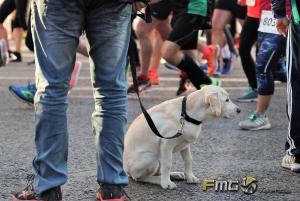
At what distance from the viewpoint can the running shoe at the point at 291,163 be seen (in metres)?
4.51

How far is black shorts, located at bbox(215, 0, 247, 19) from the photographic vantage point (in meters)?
9.42

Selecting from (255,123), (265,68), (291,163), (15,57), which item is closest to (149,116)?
(291,163)

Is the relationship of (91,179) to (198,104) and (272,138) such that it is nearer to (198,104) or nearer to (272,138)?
(198,104)

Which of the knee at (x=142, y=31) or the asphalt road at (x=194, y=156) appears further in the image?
the knee at (x=142, y=31)

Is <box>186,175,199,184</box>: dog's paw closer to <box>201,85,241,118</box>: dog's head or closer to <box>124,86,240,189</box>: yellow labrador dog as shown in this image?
<box>124,86,240,189</box>: yellow labrador dog

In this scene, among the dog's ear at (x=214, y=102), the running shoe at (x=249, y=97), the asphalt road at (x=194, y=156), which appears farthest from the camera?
the running shoe at (x=249, y=97)

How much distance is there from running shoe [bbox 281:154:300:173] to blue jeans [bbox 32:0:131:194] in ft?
4.53

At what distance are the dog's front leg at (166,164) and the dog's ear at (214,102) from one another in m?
0.36

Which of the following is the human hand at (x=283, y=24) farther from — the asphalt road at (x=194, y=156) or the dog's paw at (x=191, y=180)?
the dog's paw at (x=191, y=180)

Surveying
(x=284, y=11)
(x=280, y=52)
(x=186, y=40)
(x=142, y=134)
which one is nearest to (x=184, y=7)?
(x=186, y=40)

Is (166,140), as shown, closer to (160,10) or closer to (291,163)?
(291,163)

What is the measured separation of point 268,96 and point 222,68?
172 inches

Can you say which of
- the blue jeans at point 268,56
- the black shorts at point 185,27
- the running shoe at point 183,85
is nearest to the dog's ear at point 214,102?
the blue jeans at point 268,56

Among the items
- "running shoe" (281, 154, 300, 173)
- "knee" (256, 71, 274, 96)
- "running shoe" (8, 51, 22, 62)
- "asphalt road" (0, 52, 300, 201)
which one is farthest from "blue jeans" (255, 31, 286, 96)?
"running shoe" (8, 51, 22, 62)
